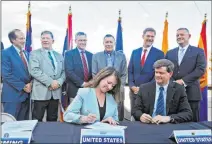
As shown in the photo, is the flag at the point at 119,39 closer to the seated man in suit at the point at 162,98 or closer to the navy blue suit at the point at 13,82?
the navy blue suit at the point at 13,82

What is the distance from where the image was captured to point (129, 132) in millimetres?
1585

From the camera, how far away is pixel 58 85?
9.98 ft

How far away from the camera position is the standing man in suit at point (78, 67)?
315 centimetres

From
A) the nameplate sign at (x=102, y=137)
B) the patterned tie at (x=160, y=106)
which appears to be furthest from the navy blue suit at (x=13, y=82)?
the nameplate sign at (x=102, y=137)

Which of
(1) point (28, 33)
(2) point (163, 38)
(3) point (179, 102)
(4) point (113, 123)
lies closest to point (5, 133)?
(4) point (113, 123)

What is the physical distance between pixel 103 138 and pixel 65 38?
3372mm

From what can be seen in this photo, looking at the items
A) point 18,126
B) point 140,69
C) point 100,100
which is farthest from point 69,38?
point 18,126

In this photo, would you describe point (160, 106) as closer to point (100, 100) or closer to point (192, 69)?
point (100, 100)

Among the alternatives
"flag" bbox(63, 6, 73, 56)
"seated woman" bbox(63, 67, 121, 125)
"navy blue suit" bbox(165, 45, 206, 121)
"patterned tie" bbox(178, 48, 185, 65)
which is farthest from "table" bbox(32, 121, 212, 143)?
"flag" bbox(63, 6, 73, 56)

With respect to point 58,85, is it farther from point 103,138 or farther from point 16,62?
point 103,138

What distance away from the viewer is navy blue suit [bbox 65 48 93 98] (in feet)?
10.3

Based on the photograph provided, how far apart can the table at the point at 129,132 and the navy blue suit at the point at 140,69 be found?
1.33 meters

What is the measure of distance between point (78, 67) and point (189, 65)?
4.07 feet

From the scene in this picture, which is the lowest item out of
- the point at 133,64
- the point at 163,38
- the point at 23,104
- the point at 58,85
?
the point at 23,104
